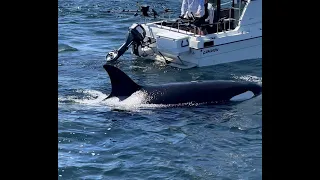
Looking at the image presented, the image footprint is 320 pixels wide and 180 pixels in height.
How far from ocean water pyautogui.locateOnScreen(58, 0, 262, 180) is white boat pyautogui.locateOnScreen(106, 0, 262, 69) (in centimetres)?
41

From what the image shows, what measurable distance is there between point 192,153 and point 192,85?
434 cm

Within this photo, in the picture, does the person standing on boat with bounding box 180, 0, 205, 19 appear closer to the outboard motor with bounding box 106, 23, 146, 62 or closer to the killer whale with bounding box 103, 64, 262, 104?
the outboard motor with bounding box 106, 23, 146, 62

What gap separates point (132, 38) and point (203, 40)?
9.71 feet

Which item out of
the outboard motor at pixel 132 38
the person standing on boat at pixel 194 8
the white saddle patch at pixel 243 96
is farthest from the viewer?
the outboard motor at pixel 132 38

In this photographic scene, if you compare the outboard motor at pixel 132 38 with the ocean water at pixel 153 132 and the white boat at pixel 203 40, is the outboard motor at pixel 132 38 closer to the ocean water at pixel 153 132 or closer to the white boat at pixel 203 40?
the white boat at pixel 203 40

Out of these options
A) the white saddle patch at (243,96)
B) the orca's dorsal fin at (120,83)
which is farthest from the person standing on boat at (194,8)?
the orca's dorsal fin at (120,83)

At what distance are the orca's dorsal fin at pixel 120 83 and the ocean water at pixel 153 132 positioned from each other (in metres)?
0.21

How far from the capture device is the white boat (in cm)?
2220

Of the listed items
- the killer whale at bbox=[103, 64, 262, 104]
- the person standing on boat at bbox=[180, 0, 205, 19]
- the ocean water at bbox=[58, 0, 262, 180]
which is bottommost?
the ocean water at bbox=[58, 0, 262, 180]

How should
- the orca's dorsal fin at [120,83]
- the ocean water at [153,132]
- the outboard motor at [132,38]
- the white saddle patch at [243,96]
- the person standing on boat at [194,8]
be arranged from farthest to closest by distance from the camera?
the outboard motor at [132,38]
the person standing on boat at [194,8]
the white saddle patch at [243,96]
the orca's dorsal fin at [120,83]
the ocean water at [153,132]

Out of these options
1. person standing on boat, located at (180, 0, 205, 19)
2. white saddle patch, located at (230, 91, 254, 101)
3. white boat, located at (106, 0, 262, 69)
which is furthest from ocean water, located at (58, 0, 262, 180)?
person standing on boat, located at (180, 0, 205, 19)

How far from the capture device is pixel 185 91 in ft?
54.1

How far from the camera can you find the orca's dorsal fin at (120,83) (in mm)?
15445
